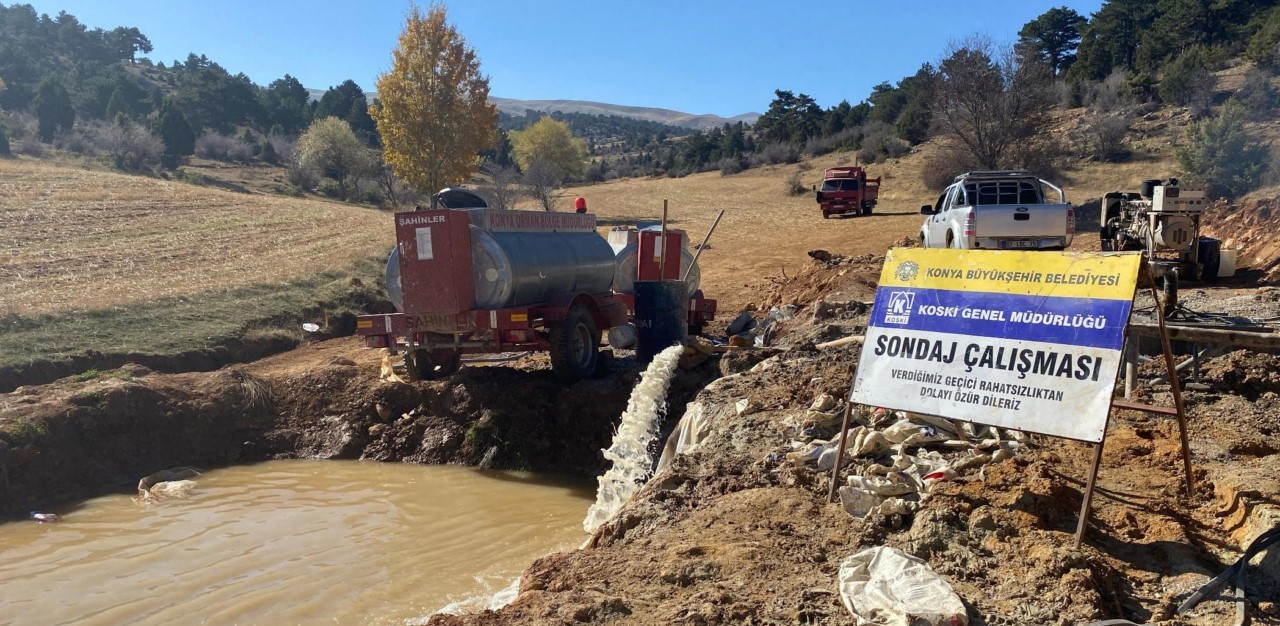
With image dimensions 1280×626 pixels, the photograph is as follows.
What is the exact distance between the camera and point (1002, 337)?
216 inches

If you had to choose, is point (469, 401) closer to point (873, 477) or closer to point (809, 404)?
point (809, 404)

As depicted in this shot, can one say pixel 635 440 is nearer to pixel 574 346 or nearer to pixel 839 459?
pixel 574 346

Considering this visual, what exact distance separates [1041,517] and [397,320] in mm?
8420

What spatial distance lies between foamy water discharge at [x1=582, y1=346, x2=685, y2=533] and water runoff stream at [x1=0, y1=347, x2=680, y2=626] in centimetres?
2

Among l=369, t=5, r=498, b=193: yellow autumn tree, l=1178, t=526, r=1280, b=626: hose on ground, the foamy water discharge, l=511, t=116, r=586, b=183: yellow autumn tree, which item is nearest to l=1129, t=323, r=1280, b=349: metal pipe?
l=1178, t=526, r=1280, b=626: hose on ground

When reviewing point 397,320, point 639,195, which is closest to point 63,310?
point 397,320

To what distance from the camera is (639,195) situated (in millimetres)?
55031

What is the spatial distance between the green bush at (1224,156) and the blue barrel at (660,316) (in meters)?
19.2

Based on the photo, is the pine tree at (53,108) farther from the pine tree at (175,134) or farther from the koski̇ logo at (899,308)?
the koski̇ logo at (899,308)

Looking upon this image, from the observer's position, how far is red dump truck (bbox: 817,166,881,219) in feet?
115

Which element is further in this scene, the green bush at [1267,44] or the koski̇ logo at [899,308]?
the green bush at [1267,44]

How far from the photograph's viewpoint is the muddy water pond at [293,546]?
7.34 m

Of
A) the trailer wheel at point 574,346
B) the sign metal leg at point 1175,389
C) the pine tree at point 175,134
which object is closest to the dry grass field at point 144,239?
the trailer wheel at point 574,346

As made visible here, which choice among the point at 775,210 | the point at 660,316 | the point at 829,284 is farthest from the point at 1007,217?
the point at 775,210
